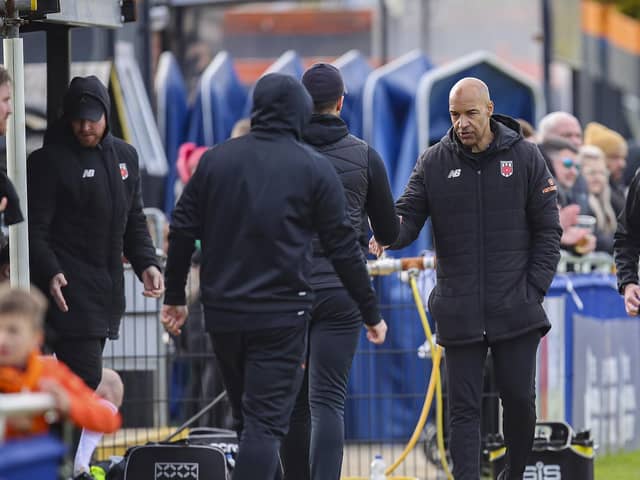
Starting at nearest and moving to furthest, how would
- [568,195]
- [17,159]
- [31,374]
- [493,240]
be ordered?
[31,374] < [17,159] < [493,240] < [568,195]

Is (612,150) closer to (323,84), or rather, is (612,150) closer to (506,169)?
(506,169)

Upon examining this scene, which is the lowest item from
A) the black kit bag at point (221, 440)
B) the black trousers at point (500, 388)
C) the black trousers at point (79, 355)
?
the black kit bag at point (221, 440)

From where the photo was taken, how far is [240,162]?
6453 millimetres

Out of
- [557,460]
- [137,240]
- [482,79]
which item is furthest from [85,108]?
[482,79]

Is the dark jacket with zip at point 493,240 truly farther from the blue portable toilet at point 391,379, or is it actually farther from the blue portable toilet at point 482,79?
the blue portable toilet at point 482,79

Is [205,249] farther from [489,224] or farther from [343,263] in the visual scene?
[489,224]

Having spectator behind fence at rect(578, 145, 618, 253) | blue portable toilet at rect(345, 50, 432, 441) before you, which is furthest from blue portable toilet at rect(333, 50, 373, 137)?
blue portable toilet at rect(345, 50, 432, 441)

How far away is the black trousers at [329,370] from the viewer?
7.28 meters

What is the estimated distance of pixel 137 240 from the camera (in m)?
7.98

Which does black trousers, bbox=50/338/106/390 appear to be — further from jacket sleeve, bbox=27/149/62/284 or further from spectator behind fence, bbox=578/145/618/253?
spectator behind fence, bbox=578/145/618/253

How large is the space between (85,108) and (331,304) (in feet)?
5.00

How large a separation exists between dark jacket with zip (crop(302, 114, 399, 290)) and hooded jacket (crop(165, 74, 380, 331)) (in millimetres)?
685

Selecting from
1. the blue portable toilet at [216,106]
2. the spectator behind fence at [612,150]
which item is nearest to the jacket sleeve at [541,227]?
the spectator behind fence at [612,150]

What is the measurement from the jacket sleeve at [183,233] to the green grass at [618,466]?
410 cm
